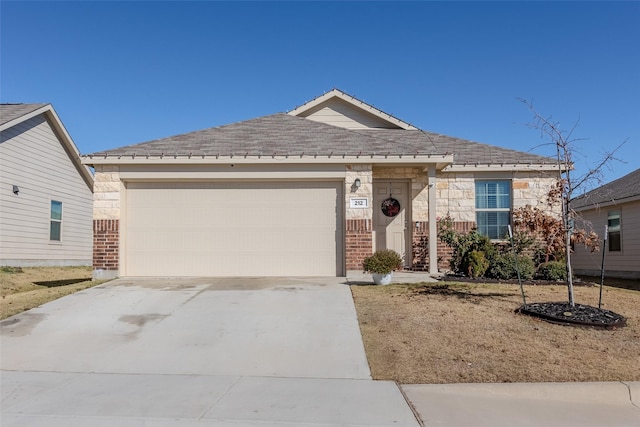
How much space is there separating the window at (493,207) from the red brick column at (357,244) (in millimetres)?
3641

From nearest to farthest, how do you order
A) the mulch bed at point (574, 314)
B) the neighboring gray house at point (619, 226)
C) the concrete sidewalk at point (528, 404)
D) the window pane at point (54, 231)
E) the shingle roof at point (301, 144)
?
the concrete sidewalk at point (528, 404) → the mulch bed at point (574, 314) → the shingle roof at point (301, 144) → the neighboring gray house at point (619, 226) → the window pane at point (54, 231)

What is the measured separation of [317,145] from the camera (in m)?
13.2

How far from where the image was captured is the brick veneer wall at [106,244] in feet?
40.7

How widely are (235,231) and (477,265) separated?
566 cm

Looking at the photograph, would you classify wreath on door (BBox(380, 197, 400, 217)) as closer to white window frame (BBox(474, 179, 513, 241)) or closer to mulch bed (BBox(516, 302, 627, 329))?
white window frame (BBox(474, 179, 513, 241))

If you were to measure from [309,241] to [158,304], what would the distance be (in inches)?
166

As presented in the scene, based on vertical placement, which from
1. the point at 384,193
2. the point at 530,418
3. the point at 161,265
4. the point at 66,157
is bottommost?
the point at 530,418

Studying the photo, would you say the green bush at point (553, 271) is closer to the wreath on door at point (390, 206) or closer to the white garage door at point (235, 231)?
the wreath on door at point (390, 206)

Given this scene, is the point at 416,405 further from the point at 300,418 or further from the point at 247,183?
the point at 247,183

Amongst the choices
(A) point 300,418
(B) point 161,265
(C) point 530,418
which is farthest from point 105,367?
(B) point 161,265

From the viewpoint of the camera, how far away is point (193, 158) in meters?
12.5

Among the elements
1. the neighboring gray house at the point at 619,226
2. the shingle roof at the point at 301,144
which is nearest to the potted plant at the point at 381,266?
the shingle roof at the point at 301,144

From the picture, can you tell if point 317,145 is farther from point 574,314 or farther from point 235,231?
point 574,314

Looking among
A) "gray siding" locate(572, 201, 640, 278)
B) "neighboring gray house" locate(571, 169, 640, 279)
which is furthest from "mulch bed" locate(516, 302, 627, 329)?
"gray siding" locate(572, 201, 640, 278)
